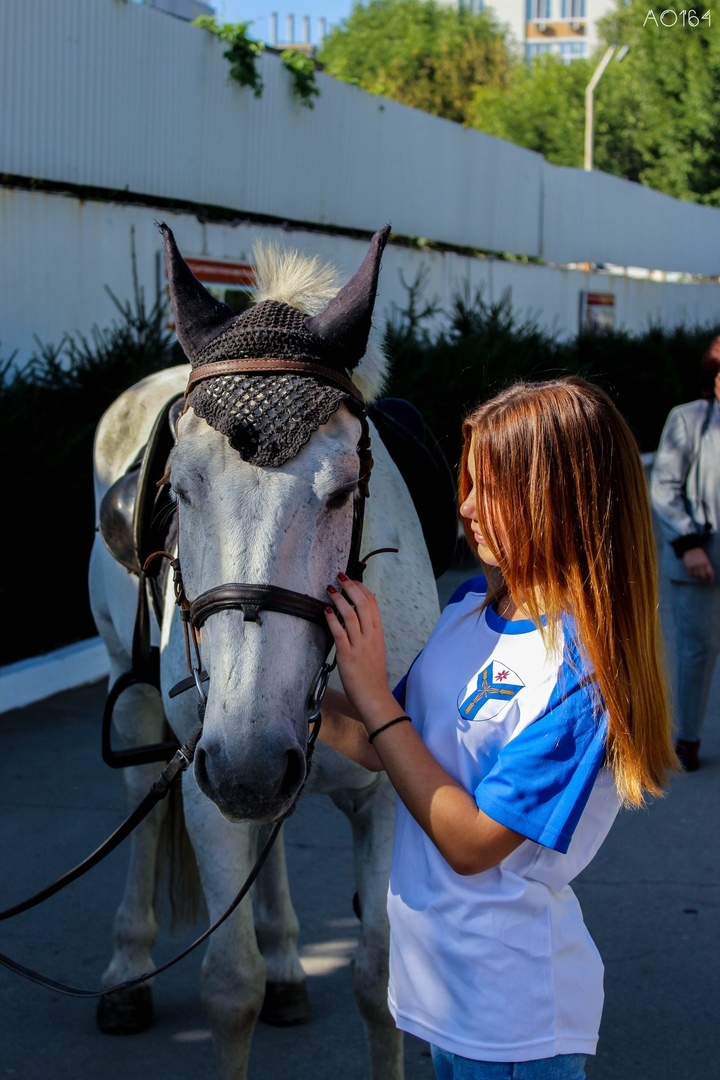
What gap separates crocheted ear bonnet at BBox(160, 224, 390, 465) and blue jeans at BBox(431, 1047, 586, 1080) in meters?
1.06

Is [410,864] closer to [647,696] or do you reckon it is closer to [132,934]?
[647,696]

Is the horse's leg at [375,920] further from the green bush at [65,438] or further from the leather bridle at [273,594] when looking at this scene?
the green bush at [65,438]

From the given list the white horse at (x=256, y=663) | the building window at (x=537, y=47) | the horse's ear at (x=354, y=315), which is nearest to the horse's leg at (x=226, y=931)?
the white horse at (x=256, y=663)

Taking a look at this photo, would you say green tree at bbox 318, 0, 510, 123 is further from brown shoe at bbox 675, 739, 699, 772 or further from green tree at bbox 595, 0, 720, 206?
brown shoe at bbox 675, 739, 699, 772

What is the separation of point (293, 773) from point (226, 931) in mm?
980

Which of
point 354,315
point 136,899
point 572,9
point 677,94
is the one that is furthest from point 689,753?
point 572,9

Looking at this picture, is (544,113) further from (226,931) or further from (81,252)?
(226,931)

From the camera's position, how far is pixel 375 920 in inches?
107

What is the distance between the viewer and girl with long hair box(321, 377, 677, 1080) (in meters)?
1.68

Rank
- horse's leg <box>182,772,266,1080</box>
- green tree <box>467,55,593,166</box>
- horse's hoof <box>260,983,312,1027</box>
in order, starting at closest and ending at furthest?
horse's leg <box>182,772,266,1080</box>, horse's hoof <box>260,983,312,1027</box>, green tree <box>467,55,593,166</box>

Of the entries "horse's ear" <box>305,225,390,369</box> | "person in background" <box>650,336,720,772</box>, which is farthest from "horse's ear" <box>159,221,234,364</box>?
"person in background" <box>650,336,720,772</box>

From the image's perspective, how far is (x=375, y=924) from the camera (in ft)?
8.94

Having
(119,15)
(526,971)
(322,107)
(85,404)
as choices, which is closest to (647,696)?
(526,971)

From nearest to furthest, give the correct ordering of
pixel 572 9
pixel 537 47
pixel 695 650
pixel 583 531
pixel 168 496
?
pixel 583 531, pixel 168 496, pixel 695 650, pixel 537 47, pixel 572 9
